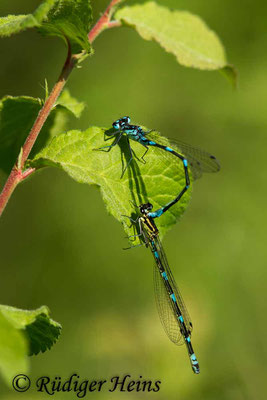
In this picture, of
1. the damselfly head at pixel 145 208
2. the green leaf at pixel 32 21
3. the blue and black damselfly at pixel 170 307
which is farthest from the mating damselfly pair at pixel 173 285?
the green leaf at pixel 32 21

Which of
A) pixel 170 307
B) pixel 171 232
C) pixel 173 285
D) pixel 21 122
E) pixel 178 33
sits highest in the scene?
pixel 171 232

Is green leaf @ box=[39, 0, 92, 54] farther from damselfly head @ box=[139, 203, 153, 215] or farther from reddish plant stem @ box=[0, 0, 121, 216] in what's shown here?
damselfly head @ box=[139, 203, 153, 215]

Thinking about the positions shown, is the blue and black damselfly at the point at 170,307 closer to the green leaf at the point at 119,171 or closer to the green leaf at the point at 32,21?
the green leaf at the point at 119,171

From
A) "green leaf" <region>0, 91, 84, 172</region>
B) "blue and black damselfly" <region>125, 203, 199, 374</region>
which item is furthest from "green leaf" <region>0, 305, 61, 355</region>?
"blue and black damselfly" <region>125, 203, 199, 374</region>

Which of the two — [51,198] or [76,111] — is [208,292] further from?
[76,111]

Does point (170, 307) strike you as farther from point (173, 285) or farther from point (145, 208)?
point (145, 208)

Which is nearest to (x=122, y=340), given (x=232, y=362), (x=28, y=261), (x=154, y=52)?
(x=232, y=362)

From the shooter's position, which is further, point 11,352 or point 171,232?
point 171,232

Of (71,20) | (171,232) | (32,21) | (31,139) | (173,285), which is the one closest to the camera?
(32,21)

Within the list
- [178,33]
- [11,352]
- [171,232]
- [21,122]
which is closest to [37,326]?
[11,352]
